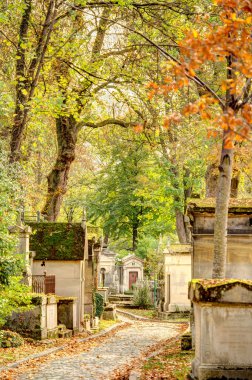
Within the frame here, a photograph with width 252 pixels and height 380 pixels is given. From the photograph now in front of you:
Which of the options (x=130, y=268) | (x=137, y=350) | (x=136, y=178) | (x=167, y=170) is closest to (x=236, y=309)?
(x=137, y=350)

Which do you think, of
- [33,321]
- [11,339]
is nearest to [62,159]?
[33,321]

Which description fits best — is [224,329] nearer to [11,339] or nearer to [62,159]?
[11,339]

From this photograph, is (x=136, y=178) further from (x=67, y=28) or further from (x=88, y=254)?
(x=67, y=28)

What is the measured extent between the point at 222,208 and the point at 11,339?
8.23 metres

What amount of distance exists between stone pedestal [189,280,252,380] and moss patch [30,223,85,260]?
49.1 ft

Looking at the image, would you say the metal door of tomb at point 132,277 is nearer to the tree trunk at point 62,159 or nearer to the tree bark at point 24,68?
the tree trunk at point 62,159

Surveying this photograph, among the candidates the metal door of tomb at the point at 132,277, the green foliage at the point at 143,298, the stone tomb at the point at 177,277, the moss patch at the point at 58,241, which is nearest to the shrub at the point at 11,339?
the moss patch at the point at 58,241

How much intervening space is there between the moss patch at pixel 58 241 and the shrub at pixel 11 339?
668 centimetres

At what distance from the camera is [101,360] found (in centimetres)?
1409

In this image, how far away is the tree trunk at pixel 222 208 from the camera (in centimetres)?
991

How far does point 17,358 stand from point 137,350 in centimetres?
419

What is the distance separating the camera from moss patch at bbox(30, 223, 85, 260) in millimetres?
Result: 23016

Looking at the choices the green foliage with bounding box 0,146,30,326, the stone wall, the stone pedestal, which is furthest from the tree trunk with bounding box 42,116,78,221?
the stone pedestal

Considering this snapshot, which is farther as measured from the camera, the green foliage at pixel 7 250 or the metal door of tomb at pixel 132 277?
the metal door of tomb at pixel 132 277
